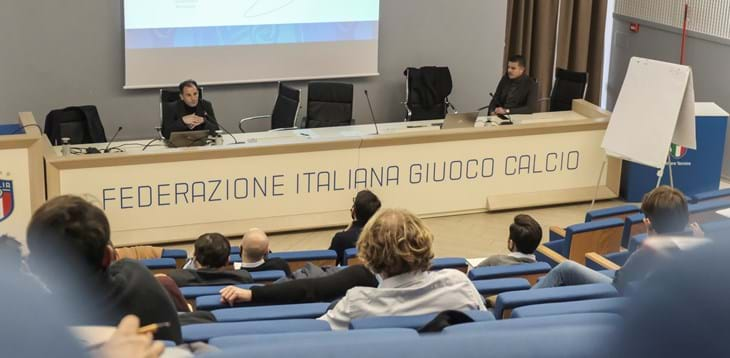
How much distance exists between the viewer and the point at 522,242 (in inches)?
216

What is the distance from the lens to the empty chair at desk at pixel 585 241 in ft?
20.5

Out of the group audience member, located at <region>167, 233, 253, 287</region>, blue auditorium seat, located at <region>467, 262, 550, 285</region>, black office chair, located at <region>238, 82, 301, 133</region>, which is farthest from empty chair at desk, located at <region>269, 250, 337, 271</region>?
black office chair, located at <region>238, 82, 301, 133</region>

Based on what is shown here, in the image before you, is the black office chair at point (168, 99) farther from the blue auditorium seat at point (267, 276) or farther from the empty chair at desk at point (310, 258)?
the blue auditorium seat at point (267, 276)

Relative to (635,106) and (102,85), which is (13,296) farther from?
(102,85)

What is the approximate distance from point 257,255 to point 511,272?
1361mm

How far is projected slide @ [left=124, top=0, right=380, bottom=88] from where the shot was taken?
9.46 m

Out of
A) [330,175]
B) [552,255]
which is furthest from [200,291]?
[330,175]

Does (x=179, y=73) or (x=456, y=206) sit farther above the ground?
(x=179, y=73)

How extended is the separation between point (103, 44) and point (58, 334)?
9.08 m

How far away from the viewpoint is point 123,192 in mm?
7625

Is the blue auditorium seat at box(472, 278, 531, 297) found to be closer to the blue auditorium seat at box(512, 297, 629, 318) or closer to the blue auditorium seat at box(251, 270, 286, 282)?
the blue auditorium seat at box(512, 297, 629, 318)

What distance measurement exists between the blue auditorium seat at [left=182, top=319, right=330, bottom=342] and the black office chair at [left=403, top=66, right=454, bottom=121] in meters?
7.31

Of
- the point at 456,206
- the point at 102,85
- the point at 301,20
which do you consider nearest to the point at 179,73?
the point at 102,85

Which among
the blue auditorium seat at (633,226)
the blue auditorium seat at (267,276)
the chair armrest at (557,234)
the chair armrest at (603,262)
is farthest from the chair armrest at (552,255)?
the blue auditorium seat at (267,276)
